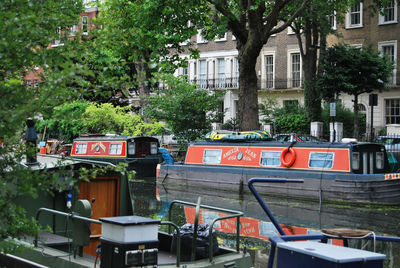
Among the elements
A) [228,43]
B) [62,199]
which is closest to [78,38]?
[62,199]

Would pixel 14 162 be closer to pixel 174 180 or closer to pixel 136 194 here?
pixel 136 194

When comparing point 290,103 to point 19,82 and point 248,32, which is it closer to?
point 248,32

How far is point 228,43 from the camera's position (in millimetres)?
48656

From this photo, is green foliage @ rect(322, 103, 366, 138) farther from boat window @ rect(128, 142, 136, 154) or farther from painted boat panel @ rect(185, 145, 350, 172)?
painted boat panel @ rect(185, 145, 350, 172)

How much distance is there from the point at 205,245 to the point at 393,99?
3442 centimetres

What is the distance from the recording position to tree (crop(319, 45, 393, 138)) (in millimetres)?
34219

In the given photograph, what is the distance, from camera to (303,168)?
21.5 metres

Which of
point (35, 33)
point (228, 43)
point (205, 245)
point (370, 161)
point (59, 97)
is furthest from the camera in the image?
point (228, 43)

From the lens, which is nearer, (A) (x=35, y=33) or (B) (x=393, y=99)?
(A) (x=35, y=33)

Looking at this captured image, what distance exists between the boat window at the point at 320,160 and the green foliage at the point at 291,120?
15.9m

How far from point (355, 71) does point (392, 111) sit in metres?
7.37

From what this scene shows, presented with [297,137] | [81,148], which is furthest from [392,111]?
[81,148]

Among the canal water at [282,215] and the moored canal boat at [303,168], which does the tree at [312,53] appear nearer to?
the moored canal boat at [303,168]

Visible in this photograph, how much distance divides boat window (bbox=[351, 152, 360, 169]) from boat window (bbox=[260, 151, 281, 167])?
10.2 feet
